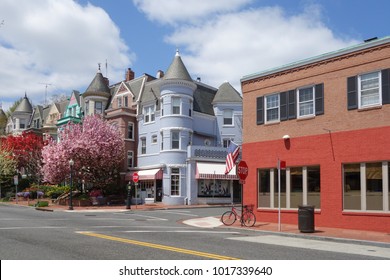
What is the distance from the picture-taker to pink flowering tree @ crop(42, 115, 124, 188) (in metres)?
40.6

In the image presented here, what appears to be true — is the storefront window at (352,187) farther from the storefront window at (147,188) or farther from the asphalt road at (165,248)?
the storefront window at (147,188)

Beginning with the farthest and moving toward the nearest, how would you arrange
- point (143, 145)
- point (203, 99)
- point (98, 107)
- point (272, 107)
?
1. point (98, 107)
2. point (203, 99)
3. point (143, 145)
4. point (272, 107)

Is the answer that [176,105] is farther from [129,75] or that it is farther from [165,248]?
[165,248]

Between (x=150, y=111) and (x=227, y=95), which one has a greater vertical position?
(x=227, y=95)

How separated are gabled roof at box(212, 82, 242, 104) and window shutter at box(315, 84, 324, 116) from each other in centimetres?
2522

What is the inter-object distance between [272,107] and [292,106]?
4.45 ft

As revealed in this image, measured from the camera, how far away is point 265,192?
76.0 ft

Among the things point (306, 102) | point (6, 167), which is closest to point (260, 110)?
point (306, 102)

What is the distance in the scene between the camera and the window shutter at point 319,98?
822 inches

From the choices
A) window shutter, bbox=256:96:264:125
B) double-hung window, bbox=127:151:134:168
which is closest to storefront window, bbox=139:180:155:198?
double-hung window, bbox=127:151:134:168

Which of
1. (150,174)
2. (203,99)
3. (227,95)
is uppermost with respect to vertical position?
(227,95)

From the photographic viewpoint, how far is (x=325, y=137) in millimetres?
20578

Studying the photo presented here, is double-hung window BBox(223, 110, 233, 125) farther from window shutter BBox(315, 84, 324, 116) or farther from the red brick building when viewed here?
window shutter BBox(315, 84, 324, 116)
